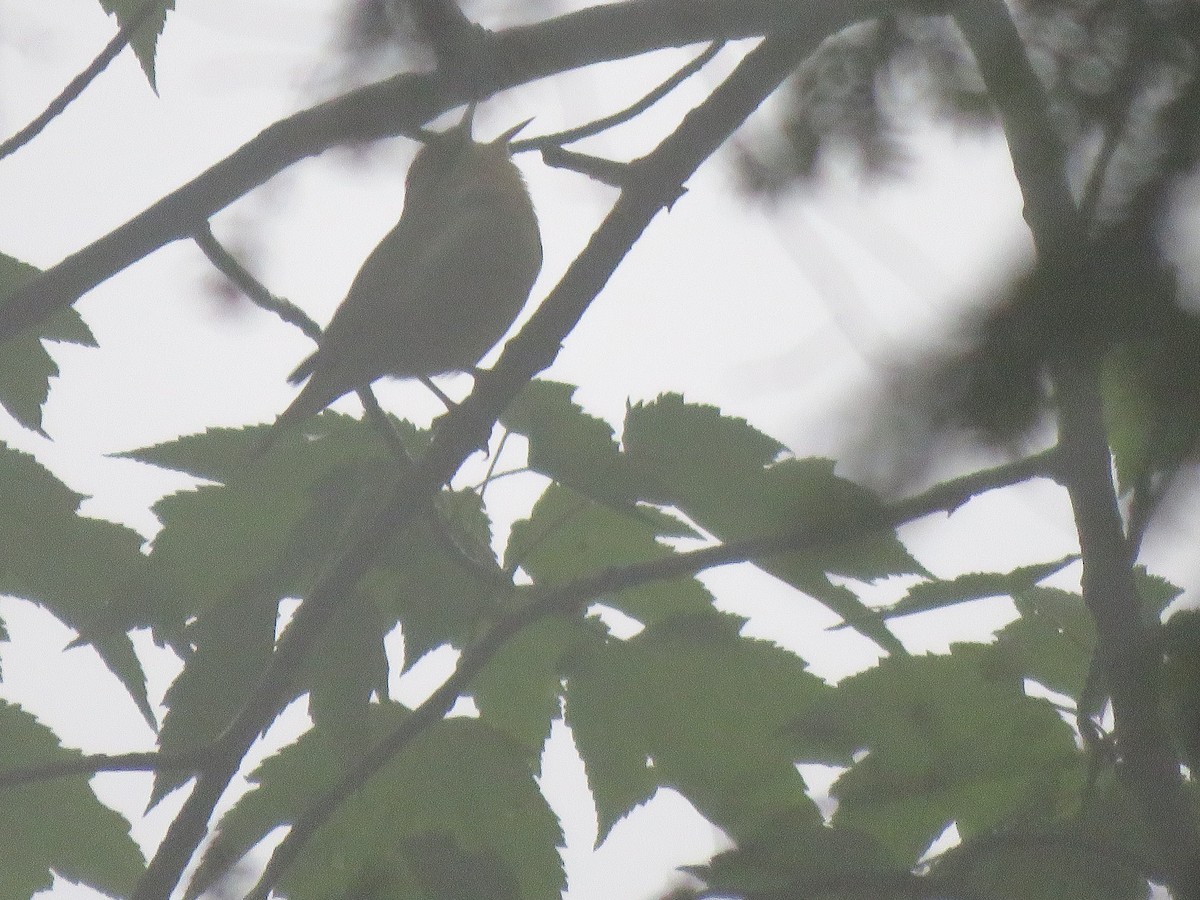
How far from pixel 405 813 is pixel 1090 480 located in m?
0.96

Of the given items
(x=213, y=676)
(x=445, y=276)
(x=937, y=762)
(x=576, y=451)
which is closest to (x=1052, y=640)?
(x=937, y=762)

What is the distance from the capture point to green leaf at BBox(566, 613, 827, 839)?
190cm

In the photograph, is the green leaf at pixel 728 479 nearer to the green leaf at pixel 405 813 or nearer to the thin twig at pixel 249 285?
the green leaf at pixel 405 813

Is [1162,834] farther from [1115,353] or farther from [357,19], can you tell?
[357,19]

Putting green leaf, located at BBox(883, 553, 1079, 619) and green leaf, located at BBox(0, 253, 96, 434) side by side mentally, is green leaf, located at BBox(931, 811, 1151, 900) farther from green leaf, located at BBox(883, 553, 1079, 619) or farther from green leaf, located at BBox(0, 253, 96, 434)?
green leaf, located at BBox(0, 253, 96, 434)

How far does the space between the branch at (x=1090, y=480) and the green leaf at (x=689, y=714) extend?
1.34ft

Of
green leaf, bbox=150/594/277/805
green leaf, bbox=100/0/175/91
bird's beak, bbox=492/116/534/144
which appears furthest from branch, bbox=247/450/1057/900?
bird's beak, bbox=492/116/534/144

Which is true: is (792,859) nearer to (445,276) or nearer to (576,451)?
(576,451)

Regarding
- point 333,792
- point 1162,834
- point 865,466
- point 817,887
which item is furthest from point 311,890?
point 865,466

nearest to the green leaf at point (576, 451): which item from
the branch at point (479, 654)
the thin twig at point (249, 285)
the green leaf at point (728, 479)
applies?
the green leaf at point (728, 479)

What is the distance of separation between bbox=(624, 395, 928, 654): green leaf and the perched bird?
1949 mm

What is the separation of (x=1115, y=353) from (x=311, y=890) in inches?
57.2

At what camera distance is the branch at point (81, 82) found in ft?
6.97

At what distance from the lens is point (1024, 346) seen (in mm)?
757
